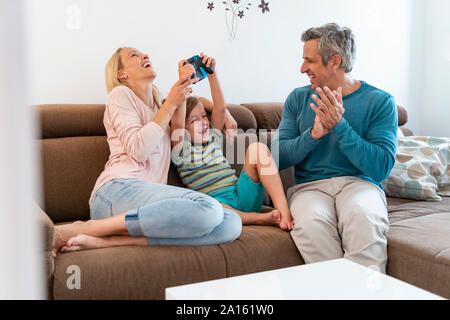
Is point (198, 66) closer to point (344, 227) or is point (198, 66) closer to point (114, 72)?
point (114, 72)

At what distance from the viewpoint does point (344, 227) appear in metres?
1.48

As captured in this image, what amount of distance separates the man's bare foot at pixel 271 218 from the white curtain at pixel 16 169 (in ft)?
4.48

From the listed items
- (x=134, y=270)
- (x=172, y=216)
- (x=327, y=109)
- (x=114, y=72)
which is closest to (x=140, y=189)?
(x=172, y=216)

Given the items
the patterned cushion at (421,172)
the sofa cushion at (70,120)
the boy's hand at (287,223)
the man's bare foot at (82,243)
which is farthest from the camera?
the patterned cushion at (421,172)

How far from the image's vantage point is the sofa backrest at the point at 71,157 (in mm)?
1723

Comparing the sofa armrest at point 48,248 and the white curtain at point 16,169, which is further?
the sofa armrest at point 48,248

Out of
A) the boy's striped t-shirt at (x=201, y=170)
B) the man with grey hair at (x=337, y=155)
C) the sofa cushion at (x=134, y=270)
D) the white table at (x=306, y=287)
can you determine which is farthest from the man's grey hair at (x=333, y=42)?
the white table at (x=306, y=287)

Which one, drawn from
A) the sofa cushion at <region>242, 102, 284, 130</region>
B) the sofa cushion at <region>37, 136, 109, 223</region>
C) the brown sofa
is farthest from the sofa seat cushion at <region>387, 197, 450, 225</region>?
the sofa cushion at <region>37, 136, 109, 223</region>

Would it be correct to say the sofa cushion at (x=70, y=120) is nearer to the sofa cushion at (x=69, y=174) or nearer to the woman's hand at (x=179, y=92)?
the sofa cushion at (x=69, y=174)

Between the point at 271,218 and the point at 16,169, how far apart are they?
1.40 metres

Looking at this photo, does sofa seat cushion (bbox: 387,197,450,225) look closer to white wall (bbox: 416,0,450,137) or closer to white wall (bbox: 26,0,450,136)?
white wall (bbox: 26,0,450,136)

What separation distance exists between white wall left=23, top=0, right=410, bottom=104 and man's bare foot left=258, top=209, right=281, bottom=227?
86cm

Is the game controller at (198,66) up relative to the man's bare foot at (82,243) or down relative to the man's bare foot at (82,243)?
up
